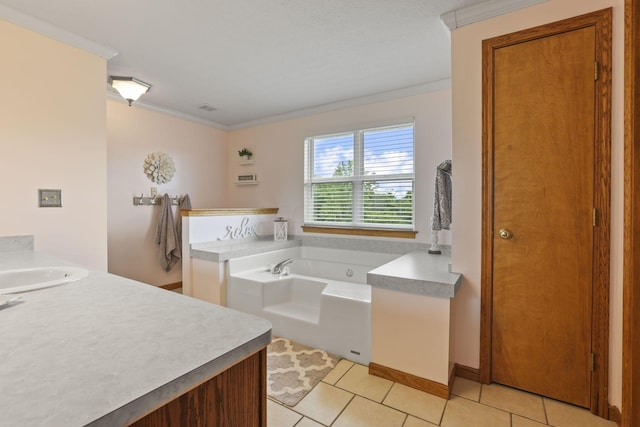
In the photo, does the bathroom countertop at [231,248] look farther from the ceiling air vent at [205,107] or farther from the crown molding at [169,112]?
the crown molding at [169,112]

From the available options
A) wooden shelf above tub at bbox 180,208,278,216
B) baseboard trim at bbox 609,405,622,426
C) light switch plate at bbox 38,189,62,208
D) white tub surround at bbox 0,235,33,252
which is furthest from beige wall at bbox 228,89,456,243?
white tub surround at bbox 0,235,33,252

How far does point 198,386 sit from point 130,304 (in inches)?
16.4

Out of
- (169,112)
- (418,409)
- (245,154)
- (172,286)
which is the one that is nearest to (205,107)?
(169,112)

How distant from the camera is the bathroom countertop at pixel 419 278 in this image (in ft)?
5.61

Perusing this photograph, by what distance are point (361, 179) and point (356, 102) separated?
2.85ft

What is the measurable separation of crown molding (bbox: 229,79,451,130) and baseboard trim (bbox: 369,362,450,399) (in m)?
2.50

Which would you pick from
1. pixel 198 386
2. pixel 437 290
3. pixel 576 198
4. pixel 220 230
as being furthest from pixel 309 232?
pixel 198 386

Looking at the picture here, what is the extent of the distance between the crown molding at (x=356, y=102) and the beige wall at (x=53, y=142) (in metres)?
2.03

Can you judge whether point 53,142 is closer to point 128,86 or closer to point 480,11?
point 128,86

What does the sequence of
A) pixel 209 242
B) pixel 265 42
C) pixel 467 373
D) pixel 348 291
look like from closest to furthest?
pixel 467 373
pixel 265 42
pixel 348 291
pixel 209 242

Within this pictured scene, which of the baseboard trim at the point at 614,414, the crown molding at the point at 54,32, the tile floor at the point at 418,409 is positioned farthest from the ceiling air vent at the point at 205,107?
the baseboard trim at the point at 614,414

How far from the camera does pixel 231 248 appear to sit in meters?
2.96

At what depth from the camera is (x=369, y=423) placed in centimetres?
152

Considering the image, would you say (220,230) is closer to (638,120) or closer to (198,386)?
(198,386)
